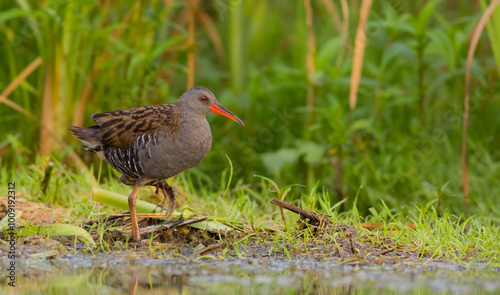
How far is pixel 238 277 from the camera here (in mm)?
3281

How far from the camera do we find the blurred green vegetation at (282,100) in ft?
18.6

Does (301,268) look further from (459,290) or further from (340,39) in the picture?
(340,39)

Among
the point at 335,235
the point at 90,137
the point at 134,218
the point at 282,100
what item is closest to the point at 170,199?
the point at 134,218

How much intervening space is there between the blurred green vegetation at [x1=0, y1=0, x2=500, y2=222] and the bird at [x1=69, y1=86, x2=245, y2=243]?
1002 mm

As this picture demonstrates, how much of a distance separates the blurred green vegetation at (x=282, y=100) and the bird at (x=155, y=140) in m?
1.00

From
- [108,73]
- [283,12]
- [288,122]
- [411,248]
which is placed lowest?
[411,248]

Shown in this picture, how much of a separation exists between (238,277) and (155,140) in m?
1.18

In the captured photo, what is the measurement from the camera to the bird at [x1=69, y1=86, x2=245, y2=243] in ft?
13.4

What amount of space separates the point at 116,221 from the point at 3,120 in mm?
2655

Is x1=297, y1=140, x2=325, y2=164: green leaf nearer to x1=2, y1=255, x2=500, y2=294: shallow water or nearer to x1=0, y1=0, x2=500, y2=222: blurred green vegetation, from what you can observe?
x1=0, y1=0, x2=500, y2=222: blurred green vegetation

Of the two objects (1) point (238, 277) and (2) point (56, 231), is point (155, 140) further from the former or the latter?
(1) point (238, 277)

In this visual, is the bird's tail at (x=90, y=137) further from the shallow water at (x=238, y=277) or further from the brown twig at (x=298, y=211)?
the brown twig at (x=298, y=211)

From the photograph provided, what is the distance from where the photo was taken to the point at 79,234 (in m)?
3.81

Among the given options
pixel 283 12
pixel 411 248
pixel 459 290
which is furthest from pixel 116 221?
pixel 283 12
